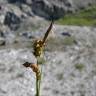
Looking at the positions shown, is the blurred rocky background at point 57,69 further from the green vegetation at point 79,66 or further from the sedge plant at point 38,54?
the sedge plant at point 38,54

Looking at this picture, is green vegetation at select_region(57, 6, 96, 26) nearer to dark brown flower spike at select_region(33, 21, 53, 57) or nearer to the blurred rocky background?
the blurred rocky background

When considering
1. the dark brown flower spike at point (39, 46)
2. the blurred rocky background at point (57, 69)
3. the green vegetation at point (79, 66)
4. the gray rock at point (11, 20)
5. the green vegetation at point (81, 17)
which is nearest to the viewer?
the dark brown flower spike at point (39, 46)

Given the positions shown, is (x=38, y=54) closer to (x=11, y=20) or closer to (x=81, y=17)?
(x=11, y=20)

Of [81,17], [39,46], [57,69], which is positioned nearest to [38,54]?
[39,46]

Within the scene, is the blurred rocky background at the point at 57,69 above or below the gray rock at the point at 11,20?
above

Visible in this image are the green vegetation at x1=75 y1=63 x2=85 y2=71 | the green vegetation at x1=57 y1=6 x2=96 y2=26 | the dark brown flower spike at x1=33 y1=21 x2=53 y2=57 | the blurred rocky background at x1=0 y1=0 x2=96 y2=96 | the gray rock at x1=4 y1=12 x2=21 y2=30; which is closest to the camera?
the dark brown flower spike at x1=33 y1=21 x2=53 y2=57

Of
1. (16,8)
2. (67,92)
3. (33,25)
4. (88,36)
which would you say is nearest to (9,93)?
(67,92)

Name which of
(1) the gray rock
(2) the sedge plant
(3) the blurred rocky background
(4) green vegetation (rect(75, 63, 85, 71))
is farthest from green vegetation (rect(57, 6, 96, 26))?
(2) the sedge plant

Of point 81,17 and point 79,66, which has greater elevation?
Answer: point 79,66

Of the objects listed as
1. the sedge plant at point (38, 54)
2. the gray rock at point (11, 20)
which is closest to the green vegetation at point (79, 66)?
the sedge plant at point (38, 54)
